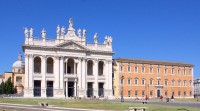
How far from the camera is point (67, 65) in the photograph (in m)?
86.9

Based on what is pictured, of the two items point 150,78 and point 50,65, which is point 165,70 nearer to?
point 150,78

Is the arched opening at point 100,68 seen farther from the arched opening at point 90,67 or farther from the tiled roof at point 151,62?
the tiled roof at point 151,62

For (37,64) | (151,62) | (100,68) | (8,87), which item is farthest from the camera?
(8,87)

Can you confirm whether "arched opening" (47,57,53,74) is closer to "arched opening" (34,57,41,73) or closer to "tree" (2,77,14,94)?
"arched opening" (34,57,41,73)

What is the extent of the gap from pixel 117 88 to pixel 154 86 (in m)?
11.0

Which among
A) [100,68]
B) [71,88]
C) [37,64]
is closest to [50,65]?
[37,64]

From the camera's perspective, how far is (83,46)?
86000 mm

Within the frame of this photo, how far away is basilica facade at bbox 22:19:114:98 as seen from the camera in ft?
264

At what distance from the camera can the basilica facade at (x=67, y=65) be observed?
80562 millimetres

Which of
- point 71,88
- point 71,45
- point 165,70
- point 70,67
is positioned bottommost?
point 71,88

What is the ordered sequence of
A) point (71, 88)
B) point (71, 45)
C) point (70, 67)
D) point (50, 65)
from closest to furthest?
1. point (71, 45)
2. point (71, 88)
3. point (50, 65)
4. point (70, 67)

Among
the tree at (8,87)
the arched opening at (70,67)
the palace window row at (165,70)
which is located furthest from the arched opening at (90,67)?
the tree at (8,87)

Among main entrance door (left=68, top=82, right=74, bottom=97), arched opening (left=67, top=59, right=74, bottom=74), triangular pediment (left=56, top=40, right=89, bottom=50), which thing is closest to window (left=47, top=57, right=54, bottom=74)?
arched opening (left=67, top=59, right=74, bottom=74)

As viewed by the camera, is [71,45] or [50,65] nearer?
[71,45]
